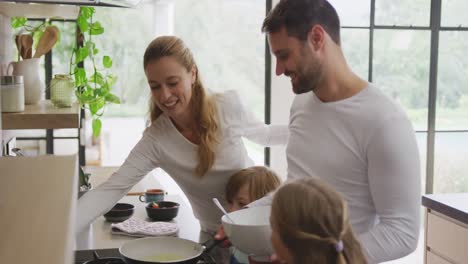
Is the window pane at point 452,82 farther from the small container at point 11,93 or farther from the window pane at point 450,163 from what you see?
the small container at point 11,93

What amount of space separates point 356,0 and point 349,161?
13.8ft

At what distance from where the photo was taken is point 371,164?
4.33 feet

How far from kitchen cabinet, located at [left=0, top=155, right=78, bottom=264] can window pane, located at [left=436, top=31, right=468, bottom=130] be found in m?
5.14

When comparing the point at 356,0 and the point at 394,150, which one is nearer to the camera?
the point at 394,150

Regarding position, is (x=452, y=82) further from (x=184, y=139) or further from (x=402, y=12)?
(x=184, y=139)

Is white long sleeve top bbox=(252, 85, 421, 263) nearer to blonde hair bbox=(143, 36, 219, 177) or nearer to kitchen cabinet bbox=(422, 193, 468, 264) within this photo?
blonde hair bbox=(143, 36, 219, 177)

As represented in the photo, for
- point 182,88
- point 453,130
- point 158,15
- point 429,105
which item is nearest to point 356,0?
point 429,105

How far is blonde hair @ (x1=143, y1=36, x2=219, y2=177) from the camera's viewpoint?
1.83 meters

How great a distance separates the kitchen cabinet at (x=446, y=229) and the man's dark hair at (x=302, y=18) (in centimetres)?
161

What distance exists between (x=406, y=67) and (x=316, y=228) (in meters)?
4.55

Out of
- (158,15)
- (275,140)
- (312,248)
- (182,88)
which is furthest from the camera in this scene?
(158,15)

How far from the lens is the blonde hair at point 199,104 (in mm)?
1832

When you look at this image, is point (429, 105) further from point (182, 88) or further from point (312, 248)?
point (312, 248)

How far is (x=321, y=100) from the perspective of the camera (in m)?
1.55
